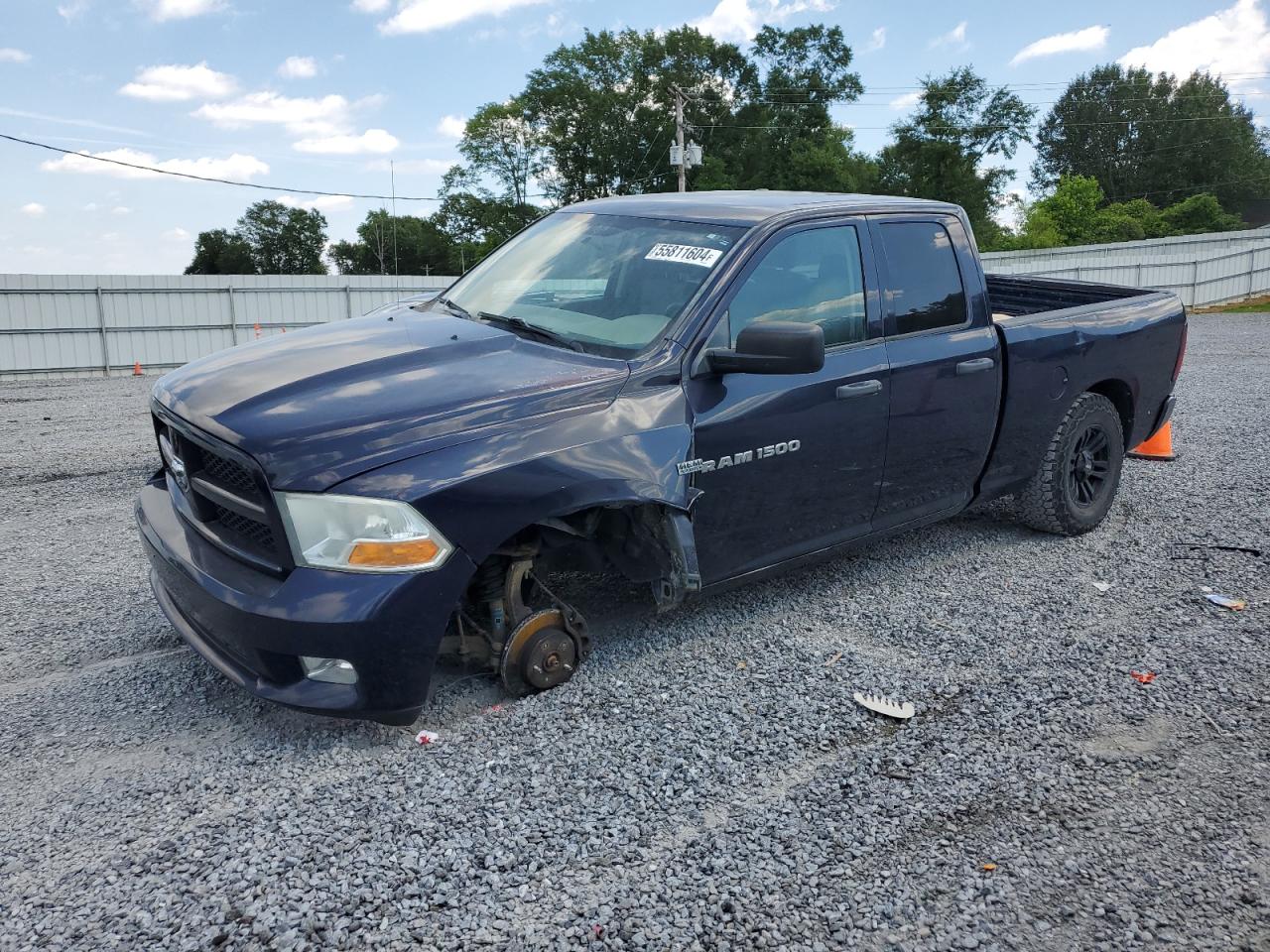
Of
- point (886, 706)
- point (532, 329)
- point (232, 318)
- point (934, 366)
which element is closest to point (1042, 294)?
point (934, 366)

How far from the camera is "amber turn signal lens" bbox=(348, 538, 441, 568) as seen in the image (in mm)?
3088

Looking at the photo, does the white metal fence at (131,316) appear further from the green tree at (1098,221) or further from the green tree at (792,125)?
the green tree at (1098,221)

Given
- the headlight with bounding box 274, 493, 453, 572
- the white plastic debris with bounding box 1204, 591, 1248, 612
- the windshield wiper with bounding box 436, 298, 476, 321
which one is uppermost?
the windshield wiper with bounding box 436, 298, 476, 321

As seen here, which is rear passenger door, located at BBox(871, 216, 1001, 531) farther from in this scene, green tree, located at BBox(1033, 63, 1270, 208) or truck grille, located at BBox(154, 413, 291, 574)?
green tree, located at BBox(1033, 63, 1270, 208)

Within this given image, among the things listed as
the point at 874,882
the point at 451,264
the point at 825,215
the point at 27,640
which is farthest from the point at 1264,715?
the point at 451,264

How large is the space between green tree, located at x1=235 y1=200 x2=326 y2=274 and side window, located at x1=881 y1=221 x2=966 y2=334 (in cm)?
8274

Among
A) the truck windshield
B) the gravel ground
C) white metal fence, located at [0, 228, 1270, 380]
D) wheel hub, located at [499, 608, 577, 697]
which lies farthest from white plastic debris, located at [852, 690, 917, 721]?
white metal fence, located at [0, 228, 1270, 380]

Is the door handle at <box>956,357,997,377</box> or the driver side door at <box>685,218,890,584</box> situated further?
the door handle at <box>956,357,997,377</box>

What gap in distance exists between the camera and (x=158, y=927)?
2533 millimetres

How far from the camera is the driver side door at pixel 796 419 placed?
386 cm

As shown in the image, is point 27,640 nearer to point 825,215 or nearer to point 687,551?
point 687,551

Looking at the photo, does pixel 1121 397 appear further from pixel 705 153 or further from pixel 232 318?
pixel 705 153

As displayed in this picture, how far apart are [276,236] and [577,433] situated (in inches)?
3404

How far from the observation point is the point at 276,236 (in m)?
82.3
